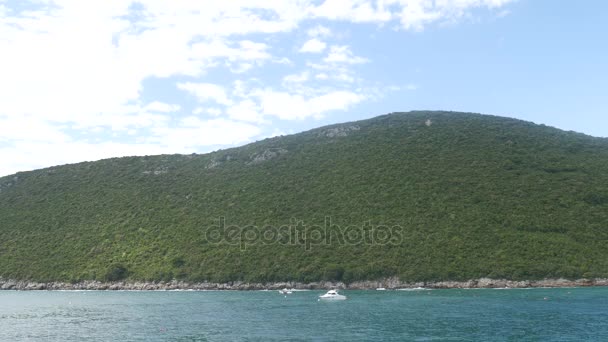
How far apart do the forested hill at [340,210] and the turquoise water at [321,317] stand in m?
12.4

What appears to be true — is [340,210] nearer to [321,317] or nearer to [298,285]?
[298,285]

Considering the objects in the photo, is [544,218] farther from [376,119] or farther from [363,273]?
[376,119]

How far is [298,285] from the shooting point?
3533 inches

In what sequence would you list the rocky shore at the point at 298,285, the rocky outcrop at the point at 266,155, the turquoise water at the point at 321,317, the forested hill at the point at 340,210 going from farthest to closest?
the rocky outcrop at the point at 266,155, the forested hill at the point at 340,210, the rocky shore at the point at 298,285, the turquoise water at the point at 321,317

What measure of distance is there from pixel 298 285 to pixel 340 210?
21.5 metres

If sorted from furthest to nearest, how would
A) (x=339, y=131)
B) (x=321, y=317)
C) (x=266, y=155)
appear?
1. (x=339, y=131)
2. (x=266, y=155)
3. (x=321, y=317)

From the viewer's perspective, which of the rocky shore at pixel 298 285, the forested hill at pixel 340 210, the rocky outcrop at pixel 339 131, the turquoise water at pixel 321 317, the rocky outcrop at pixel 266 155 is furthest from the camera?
the rocky outcrop at pixel 339 131

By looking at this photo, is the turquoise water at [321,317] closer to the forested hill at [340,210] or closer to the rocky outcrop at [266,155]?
the forested hill at [340,210]

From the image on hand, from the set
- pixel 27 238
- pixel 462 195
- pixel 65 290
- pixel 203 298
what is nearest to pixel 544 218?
pixel 462 195

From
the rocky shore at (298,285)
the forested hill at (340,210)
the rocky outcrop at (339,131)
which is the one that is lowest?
the rocky shore at (298,285)

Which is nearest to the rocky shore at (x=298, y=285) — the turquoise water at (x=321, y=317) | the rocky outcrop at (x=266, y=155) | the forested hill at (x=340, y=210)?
the forested hill at (x=340, y=210)

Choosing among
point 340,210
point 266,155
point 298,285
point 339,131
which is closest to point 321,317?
point 298,285

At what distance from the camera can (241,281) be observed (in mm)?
92562

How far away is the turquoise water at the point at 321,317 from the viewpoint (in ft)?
150
